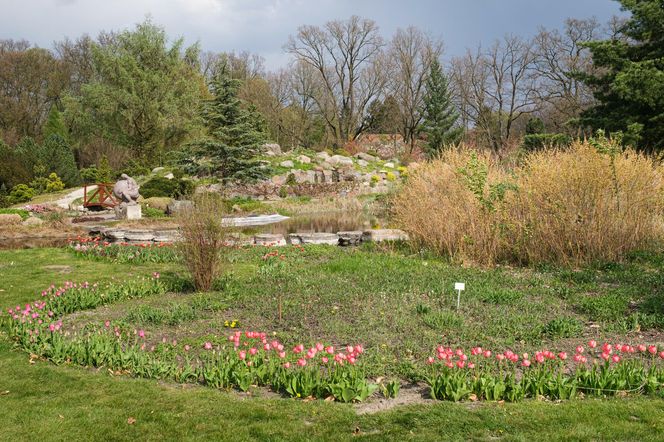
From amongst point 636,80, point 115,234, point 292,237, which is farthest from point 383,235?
point 636,80

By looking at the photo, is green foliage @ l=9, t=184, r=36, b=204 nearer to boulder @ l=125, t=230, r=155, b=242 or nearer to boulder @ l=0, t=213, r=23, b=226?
boulder @ l=0, t=213, r=23, b=226

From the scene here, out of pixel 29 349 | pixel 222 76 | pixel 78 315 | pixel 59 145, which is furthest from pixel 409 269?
pixel 59 145

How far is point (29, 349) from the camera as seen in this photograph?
4.30 meters

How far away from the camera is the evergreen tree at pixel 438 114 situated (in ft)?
115

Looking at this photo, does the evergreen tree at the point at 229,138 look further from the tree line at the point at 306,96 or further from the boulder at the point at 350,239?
the boulder at the point at 350,239

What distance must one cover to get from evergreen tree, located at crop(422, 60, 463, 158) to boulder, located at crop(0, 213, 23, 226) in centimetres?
2544

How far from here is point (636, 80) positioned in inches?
541

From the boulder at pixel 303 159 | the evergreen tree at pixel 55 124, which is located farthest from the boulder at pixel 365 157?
the evergreen tree at pixel 55 124

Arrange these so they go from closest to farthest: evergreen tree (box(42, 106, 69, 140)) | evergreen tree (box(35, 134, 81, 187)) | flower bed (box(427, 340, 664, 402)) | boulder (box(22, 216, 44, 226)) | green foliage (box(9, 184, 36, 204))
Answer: flower bed (box(427, 340, 664, 402)) → boulder (box(22, 216, 44, 226)) → green foliage (box(9, 184, 36, 204)) → evergreen tree (box(35, 134, 81, 187)) → evergreen tree (box(42, 106, 69, 140))

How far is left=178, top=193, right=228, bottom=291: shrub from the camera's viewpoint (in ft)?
20.1

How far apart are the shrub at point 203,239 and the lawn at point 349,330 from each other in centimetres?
30

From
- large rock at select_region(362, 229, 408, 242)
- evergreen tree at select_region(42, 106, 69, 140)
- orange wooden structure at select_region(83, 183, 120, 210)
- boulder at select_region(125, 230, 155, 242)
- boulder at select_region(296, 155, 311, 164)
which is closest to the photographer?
large rock at select_region(362, 229, 408, 242)

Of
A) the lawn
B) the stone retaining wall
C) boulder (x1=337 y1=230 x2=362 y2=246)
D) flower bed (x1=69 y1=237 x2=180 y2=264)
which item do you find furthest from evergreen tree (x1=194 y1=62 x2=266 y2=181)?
the lawn

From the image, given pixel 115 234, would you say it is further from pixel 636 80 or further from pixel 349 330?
pixel 636 80
